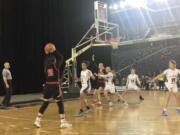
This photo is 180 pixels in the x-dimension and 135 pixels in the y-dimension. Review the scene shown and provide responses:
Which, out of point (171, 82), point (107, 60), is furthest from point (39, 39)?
point (171, 82)

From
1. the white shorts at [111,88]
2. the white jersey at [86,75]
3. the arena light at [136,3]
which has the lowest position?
the white shorts at [111,88]

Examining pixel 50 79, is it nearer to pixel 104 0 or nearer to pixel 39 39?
pixel 39 39

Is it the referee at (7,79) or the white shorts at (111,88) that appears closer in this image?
the referee at (7,79)

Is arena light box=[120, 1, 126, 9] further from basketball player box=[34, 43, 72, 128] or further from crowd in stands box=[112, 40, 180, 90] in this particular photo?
basketball player box=[34, 43, 72, 128]

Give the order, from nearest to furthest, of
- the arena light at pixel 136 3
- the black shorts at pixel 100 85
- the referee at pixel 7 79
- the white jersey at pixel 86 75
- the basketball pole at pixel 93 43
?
the white jersey at pixel 86 75, the referee at pixel 7 79, the black shorts at pixel 100 85, the basketball pole at pixel 93 43, the arena light at pixel 136 3

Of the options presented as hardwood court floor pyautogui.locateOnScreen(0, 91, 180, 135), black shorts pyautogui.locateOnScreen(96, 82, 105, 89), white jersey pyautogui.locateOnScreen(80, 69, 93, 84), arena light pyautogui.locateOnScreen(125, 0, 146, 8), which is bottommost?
hardwood court floor pyautogui.locateOnScreen(0, 91, 180, 135)

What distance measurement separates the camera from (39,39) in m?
22.1

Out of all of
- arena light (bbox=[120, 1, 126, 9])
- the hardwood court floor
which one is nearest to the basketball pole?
arena light (bbox=[120, 1, 126, 9])

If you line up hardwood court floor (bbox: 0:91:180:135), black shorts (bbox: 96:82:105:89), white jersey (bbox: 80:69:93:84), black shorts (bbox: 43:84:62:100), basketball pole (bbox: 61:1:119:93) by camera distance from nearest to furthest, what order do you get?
hardwood court floor (bbox: 0:91:180:135) < black shorts (bbox: 43:84:62:100) < white jersey (bbox: 80:69:93:84) < black shorts (bbox: 96:82:105:89) < basketball pole (bbox: 61:1:119:93)

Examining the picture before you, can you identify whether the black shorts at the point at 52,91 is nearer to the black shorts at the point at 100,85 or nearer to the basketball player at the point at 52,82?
the basketball player at the point at 52,82

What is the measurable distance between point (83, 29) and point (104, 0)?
4188 mm

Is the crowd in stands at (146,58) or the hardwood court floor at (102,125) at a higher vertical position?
the crowd in stands at (146,58)

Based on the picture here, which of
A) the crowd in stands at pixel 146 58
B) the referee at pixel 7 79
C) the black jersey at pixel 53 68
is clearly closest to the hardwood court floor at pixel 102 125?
the black jersey at pixel 53 68

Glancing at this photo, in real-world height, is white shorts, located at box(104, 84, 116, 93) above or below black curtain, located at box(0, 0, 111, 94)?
below
